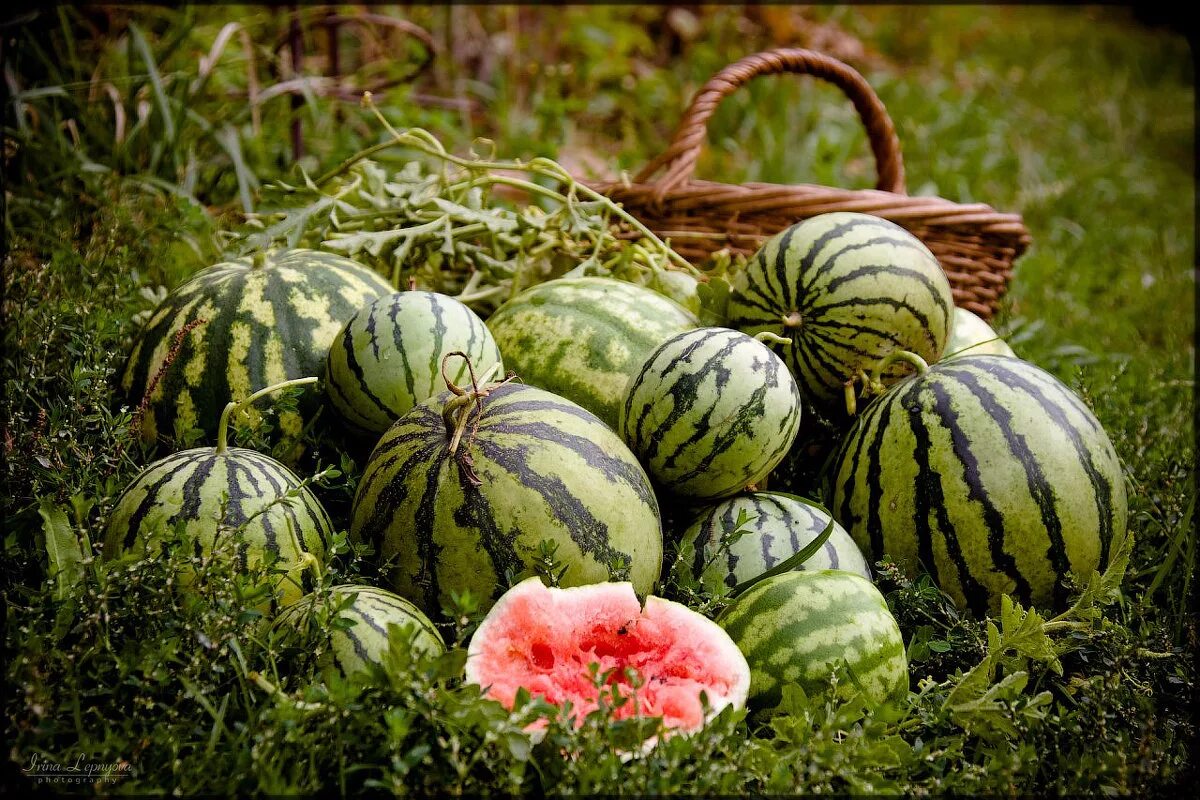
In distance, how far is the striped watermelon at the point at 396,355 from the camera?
218cm

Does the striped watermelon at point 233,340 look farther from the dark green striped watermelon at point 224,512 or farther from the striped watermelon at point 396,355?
the dark green striped watermelon at point 224,512

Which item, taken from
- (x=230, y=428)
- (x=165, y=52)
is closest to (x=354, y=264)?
(x=230, y=428)

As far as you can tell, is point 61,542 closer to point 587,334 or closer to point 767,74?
point 587,334

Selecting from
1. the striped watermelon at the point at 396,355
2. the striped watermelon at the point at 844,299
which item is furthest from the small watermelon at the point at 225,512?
the striped watermelon at the point at 844,299

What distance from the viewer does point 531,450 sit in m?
1.87

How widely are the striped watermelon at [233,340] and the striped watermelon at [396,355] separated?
16cm

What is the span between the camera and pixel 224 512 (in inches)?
68.1

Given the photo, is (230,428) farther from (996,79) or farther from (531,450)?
(996,79)

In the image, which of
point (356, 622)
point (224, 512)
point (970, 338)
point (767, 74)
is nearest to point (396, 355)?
point (224, 512)

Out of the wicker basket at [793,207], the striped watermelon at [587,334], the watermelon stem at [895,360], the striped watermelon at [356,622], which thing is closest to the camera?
the striped watermelon at [356,622]

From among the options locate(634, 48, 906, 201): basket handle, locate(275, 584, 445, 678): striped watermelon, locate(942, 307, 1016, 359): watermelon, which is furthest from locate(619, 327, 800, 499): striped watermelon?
locate(634, 48, 906, 201): basket handle

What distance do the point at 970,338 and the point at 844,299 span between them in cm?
71

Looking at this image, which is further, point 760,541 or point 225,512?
point 760,541

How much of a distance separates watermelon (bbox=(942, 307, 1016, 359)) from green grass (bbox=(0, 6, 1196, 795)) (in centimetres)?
46
